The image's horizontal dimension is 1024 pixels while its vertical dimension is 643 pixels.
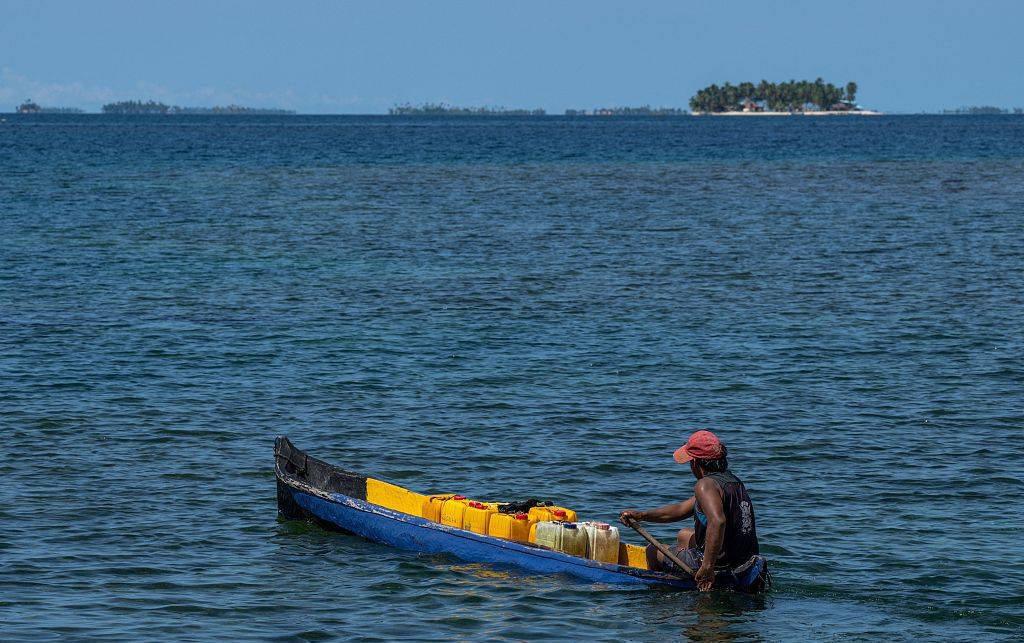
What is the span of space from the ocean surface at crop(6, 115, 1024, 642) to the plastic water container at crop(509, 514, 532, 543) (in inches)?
17.2

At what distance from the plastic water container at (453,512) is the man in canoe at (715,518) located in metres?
2.31

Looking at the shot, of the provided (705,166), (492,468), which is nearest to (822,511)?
(492,468)

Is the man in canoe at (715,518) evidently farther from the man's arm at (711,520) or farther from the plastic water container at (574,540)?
the plastic water container at (574,540)

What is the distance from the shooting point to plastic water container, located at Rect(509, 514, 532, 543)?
16.2 m

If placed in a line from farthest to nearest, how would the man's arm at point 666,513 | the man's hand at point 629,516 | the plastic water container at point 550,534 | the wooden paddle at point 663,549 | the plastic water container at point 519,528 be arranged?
the plastic water container at point 519,528
the plastic water container at point 550,534
the man's arm at point 666,513
the man's hand at point 629,516
the wooden paddle at point 663,549

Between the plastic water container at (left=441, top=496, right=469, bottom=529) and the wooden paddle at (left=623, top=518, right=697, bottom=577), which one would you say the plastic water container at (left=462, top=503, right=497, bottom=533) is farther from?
the wooden paddle at (left=623, top=518, right=697, bottom=577)

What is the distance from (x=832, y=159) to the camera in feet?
363

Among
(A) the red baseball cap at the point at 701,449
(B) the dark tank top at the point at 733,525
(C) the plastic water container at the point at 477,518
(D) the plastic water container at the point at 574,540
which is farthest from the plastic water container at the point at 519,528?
(A) the red baseball cap at the point at 701,449

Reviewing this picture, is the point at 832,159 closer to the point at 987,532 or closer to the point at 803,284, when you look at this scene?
the point at 803,284

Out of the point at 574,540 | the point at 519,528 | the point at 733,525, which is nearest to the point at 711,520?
the point at 733,525

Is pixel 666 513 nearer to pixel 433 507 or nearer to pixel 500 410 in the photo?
pixel 433 507

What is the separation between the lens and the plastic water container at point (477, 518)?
16406mm

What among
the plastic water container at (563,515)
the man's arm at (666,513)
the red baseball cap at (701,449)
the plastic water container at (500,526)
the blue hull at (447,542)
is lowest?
the blue hull at (447,542)

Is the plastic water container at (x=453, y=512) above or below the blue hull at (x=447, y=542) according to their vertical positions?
above
